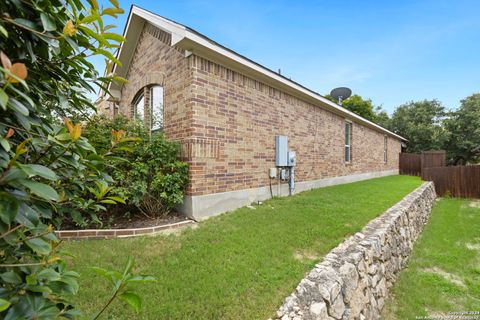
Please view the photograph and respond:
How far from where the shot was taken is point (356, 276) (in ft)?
10.2

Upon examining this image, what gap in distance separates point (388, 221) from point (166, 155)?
468 centimetres

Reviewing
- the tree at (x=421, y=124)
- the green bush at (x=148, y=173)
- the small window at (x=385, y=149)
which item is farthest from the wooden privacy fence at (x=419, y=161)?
the green bush at (x=148, y=173)

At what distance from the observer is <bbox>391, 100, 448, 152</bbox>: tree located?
891 inches

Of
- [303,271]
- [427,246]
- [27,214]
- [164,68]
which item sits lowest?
[427,246]

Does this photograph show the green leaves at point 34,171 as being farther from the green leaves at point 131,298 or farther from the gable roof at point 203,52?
the gable roof at point 203,52

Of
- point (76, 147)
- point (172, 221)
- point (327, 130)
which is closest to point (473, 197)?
point (327, 130)

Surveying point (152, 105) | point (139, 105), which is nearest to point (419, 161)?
point (152, 105)

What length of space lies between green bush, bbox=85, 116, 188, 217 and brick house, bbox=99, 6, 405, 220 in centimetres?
29

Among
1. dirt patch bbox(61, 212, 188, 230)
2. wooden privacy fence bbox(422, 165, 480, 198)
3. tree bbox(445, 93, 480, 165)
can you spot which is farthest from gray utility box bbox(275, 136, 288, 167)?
tree bbox(445, 93, 480, 165)

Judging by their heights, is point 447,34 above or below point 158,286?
above

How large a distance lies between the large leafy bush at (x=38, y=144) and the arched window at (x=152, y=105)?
511cm

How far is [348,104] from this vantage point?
90.7 feet

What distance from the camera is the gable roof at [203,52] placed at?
15.6 feet

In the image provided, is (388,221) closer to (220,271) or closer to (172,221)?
(220,271)
